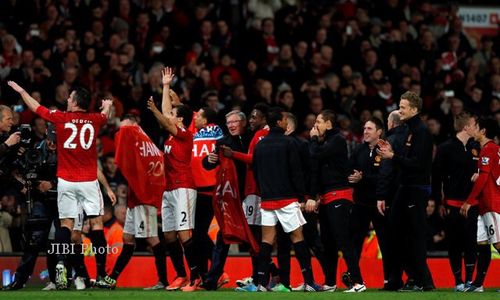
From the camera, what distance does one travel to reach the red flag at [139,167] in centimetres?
1630

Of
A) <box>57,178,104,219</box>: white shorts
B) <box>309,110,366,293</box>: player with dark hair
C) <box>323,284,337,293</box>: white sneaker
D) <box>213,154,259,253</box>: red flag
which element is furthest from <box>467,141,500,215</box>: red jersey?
<box>57,178,104,219</box>: white shorts

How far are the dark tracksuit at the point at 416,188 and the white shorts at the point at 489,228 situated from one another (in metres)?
1.11

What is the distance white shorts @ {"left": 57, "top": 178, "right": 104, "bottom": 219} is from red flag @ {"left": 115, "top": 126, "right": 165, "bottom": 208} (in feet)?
2.72

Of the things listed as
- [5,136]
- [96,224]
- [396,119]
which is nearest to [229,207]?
[96,224]

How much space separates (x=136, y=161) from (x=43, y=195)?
1.30 m

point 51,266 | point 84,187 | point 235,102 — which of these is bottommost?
point 51,266

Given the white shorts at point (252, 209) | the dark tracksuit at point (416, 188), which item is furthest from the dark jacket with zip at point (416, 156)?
the white shorts at point (252, 209)

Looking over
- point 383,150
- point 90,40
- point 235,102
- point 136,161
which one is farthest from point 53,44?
point 383,150

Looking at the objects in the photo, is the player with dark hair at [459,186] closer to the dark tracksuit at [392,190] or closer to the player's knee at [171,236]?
the dark tracksuit at [392,190]

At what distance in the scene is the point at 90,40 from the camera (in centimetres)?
2188

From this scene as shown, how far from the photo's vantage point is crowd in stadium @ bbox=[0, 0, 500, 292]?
15.5m

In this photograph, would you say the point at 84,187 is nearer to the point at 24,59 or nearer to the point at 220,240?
the point at 220,240

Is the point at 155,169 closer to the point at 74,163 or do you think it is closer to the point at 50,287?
the point at 74,163

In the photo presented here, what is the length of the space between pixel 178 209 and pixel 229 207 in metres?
0.67
